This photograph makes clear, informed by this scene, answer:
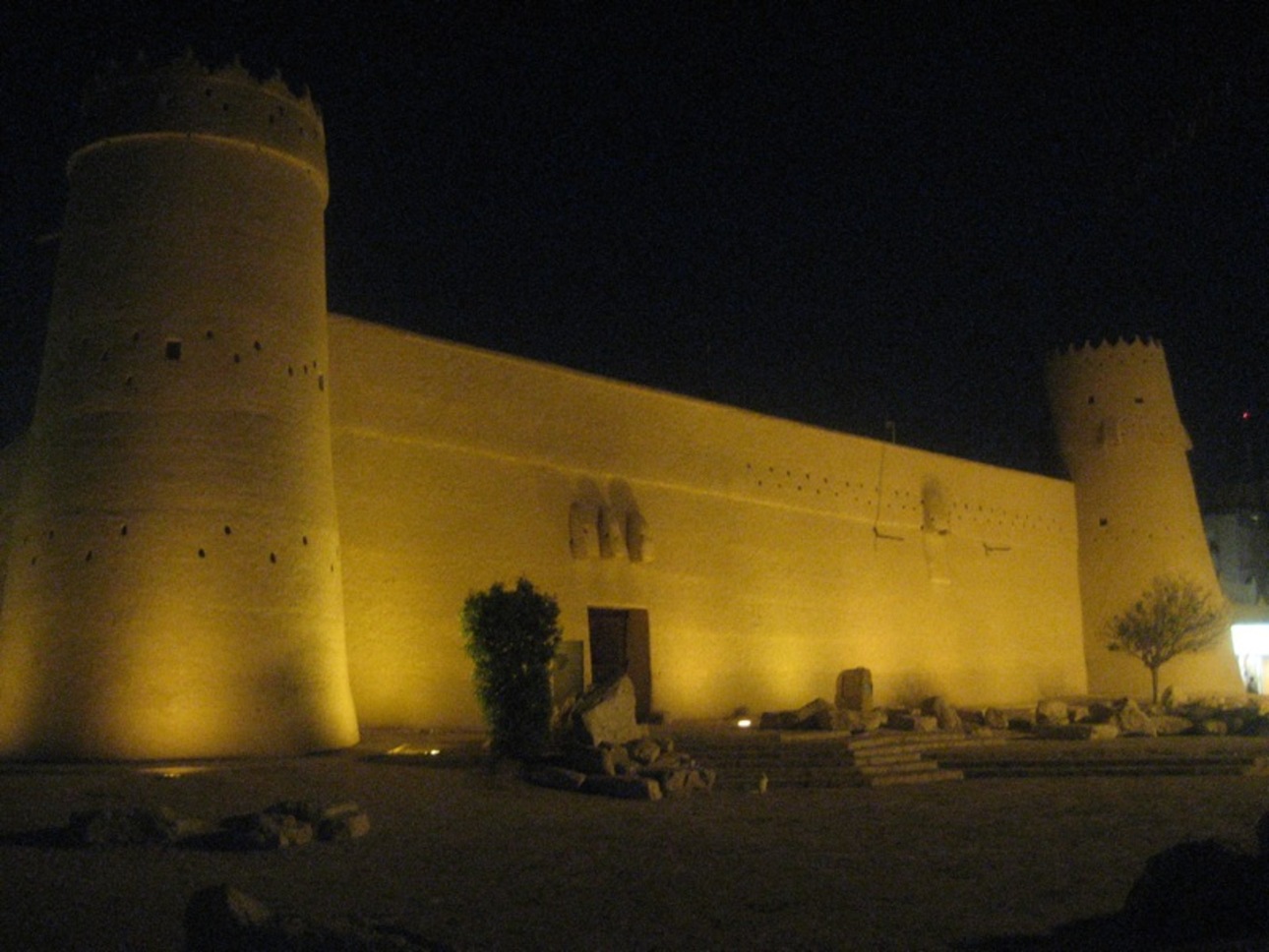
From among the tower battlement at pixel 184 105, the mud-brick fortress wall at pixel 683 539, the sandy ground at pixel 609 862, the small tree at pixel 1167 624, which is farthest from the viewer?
the small tree at pixel 1167 624

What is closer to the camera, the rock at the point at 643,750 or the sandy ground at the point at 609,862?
the sandy ground at the point at 609,862

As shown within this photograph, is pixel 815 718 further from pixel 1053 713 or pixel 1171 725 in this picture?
pixel 1171 725

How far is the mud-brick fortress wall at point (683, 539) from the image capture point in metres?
17.2

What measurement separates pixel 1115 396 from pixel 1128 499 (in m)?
2.42

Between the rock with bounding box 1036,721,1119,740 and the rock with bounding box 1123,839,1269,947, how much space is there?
1227 cm

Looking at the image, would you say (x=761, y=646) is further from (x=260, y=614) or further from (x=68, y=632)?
(x=68, y=632)

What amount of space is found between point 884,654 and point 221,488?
48.8 ft

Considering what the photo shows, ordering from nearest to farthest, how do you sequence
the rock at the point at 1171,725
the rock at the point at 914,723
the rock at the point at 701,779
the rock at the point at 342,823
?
the rock at the point at 342,823, the rock at the point at 701,779, the rock at the point at 914,723, the rock at the point at 1171,725

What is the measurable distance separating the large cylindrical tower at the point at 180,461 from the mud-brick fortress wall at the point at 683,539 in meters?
1.80

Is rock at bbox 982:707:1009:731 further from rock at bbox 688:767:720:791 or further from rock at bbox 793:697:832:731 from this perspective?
rock at bbox 688:767:720:791

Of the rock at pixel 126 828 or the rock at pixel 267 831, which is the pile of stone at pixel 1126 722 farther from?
the rock at pixel 126 828

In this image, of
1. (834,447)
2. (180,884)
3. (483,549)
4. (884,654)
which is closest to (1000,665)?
(884,654)

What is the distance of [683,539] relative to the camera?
70.7 ft

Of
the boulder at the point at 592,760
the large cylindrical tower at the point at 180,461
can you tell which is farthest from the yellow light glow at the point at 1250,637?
the large cylindrical tower at the point at 180,461
